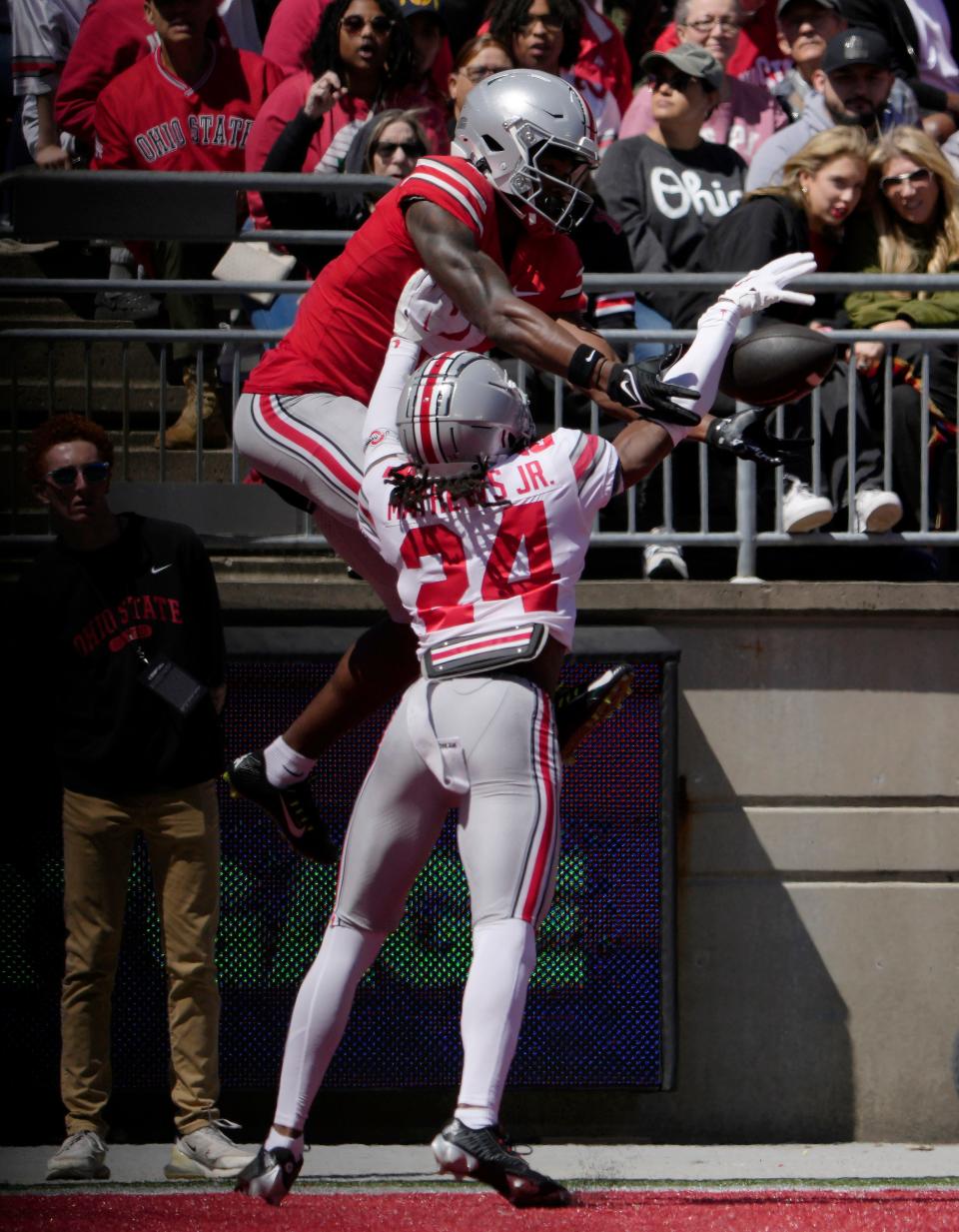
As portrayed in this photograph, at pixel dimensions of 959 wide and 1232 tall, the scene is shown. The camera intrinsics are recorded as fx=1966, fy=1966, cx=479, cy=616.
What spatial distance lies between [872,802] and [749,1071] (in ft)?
3.68

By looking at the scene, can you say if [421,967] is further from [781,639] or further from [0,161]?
[0,161]

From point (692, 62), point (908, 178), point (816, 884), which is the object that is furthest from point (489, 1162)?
point (692, 62)

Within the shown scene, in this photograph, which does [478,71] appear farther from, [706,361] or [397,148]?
[706,361]

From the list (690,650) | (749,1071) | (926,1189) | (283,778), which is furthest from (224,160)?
(926,1189)

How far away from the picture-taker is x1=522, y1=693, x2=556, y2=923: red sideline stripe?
4.71 m

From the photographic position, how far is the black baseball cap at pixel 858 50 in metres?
8.56

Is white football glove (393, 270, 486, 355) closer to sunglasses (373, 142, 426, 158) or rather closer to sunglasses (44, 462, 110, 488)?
sunglasses (44, 462, 110, 488)

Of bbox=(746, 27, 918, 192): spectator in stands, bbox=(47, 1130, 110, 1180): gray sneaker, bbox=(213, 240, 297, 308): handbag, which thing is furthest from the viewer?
bbox=(746, 27, 918, 192): spectator in stands

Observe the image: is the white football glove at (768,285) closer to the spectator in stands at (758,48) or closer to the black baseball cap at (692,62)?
the black baseball cap at (692,62)

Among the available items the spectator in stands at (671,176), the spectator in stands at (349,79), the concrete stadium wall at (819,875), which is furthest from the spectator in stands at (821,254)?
the spectator in stands at (349,79)

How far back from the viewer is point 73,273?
851 cm

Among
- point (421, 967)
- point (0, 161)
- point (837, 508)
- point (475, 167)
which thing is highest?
point (0, 161)

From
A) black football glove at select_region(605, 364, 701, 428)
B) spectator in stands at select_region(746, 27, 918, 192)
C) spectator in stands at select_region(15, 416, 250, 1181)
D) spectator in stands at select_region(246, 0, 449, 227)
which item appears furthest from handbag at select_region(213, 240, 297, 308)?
black football glove at select_region(605, 364, 701, 428)

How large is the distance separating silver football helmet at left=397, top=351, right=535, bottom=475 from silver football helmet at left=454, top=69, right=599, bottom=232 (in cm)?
56
